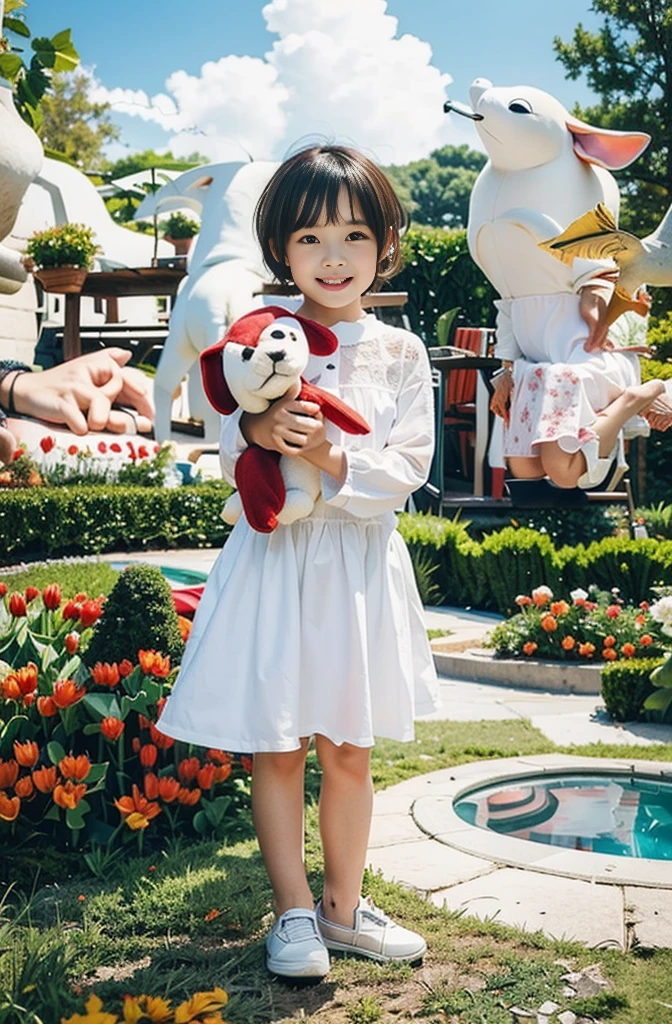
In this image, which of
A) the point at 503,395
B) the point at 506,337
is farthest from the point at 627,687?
the point at 506,337

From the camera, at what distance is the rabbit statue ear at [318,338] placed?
2.39 meters

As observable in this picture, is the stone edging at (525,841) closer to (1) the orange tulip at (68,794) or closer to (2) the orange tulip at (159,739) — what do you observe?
(2) the orange tulip at (159,739)

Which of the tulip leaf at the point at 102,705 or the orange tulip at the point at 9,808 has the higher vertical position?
the tulip leaf at the point at 102,705

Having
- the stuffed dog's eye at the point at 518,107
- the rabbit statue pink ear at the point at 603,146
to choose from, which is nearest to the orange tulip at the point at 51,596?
the stuffed dog's eye at the point at 518,107

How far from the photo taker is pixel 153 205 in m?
13.9

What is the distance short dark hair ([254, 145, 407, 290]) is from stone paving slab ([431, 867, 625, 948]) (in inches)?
59.4

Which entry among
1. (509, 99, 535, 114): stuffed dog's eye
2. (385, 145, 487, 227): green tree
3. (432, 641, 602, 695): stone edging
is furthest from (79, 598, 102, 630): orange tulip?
(385, 145, 487, 227): green tree

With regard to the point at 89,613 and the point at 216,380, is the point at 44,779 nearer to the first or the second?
the point at 89,613

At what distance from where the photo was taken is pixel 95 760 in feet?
10.0

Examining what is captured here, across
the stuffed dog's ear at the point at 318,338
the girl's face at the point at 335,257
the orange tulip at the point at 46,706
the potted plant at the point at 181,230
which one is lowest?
the orange tulip at the point at 46,706

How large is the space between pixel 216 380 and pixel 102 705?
1.04 meters

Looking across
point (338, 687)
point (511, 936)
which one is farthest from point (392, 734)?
point (511, 936)

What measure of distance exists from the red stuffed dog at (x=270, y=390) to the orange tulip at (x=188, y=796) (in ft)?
3.18

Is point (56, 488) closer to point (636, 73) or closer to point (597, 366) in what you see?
point (597, 366)
